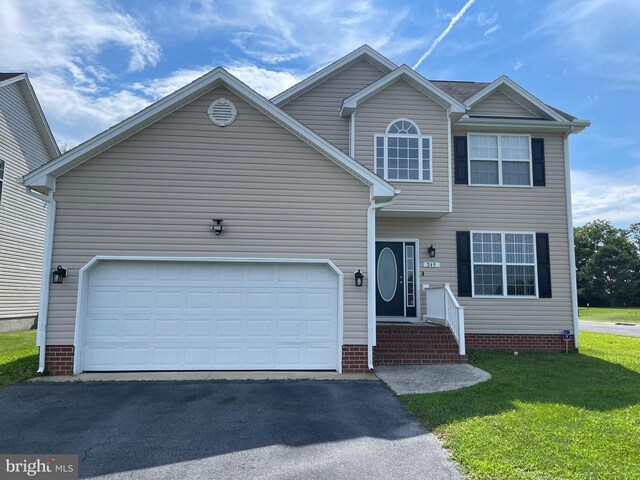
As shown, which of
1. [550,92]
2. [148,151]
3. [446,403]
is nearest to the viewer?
[446,403]

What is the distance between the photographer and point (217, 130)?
8578 millimetres

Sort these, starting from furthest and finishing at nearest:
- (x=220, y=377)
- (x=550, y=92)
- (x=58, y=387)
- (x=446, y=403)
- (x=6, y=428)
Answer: (x=550, y=92), (x=220, y=377), (x=58, y=387), (x=446, y=403), (x=6, y=428)

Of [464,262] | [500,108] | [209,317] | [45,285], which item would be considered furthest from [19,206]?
[500,108]

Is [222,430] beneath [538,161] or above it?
beneath

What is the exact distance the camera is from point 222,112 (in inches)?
339

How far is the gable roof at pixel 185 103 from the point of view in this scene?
8.04 meters

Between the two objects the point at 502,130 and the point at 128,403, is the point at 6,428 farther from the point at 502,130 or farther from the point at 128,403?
the point at 502,130

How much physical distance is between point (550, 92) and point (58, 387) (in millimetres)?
15518

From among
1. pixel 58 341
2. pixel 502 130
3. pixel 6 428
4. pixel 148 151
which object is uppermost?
pixel 502 130

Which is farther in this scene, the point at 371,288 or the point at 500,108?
the point at 500,108

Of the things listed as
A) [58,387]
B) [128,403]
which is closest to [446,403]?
[128,403]

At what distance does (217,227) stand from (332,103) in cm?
550

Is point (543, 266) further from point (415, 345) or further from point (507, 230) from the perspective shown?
point (415, 345)

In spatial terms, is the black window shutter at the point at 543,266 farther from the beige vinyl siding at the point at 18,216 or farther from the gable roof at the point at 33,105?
the gable roof at the point at 33,105
